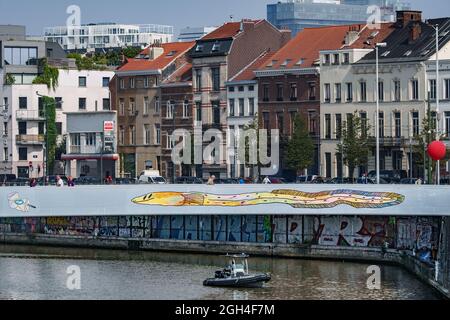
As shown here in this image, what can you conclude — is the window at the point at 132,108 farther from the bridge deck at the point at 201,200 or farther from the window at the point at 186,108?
the bridge deck at the point at 201,200

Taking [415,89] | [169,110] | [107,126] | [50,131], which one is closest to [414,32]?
[415,89]

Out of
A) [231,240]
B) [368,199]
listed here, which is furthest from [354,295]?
[231,240]

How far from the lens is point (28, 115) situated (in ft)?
479

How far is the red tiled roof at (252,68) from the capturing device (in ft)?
434

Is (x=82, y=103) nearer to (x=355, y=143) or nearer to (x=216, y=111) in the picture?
(x=216, y=111)

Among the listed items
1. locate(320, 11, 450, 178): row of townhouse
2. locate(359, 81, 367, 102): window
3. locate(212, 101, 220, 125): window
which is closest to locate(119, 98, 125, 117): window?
locate(212, 101, 220, 125): window

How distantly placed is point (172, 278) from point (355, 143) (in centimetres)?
4023

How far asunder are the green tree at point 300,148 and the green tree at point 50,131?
27480mm

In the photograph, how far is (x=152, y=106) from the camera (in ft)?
465

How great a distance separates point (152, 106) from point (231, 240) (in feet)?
161

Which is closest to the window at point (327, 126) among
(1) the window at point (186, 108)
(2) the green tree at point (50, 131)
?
(1) the window at point (186, 108)
